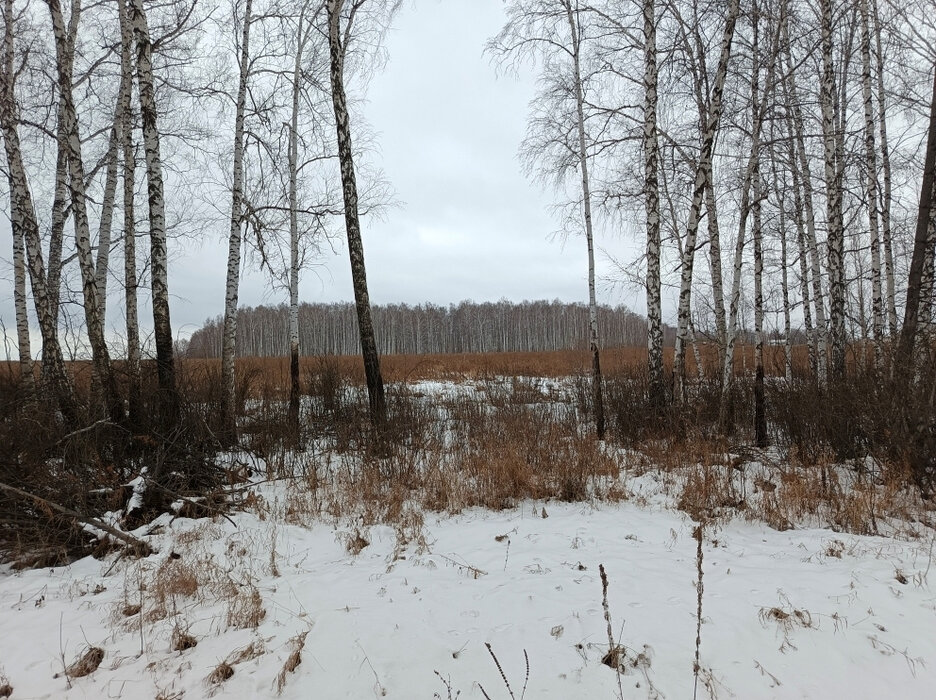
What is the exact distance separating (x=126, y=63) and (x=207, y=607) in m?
7.73

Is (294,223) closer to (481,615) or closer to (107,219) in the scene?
(107,219)

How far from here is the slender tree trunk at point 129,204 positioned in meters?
5.32

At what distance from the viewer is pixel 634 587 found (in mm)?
3027

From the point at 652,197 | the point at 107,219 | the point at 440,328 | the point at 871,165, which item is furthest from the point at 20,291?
the point at 440,328

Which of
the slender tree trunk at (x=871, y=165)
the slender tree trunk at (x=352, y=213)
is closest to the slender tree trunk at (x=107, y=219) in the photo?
the slender tree trunk at (x=352, y=213)

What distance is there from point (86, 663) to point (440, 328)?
6910 cm

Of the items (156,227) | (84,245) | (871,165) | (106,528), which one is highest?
(871,165)

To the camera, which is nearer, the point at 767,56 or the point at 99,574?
the point at 99,574

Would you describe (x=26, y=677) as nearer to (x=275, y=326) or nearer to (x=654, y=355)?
(x=654, y=355)

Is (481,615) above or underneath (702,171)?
underneath

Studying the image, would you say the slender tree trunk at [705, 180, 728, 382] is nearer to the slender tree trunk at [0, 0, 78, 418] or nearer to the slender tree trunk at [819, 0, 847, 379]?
the slender tree trunk at [819, 0, 847, 379]

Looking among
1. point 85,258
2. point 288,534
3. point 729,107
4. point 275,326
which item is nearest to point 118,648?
point 288,534

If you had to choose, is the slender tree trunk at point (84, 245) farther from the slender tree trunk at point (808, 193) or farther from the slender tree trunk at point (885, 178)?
the slender tree trunk at point (885, 178)

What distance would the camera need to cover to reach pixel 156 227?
5977 millimetres
